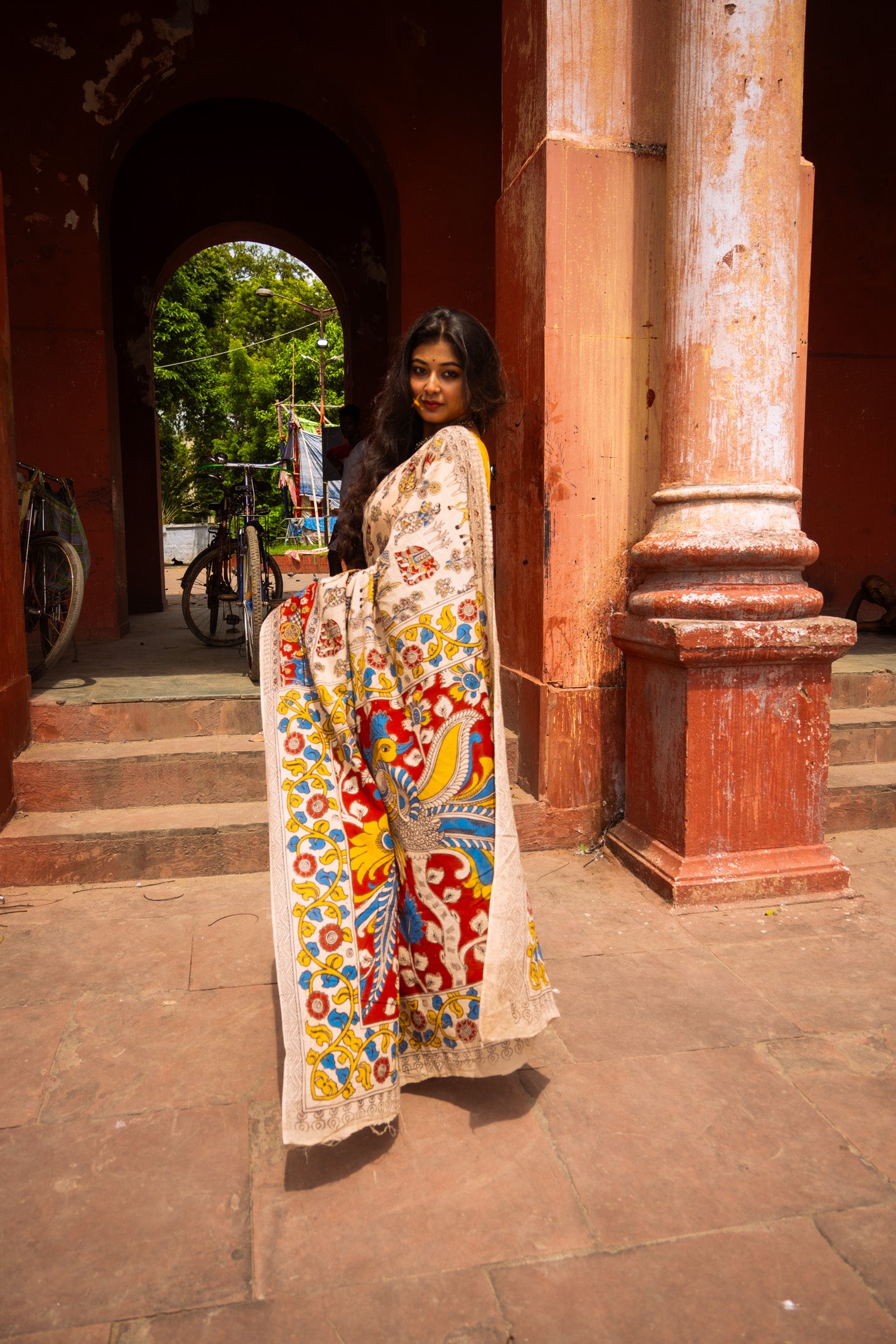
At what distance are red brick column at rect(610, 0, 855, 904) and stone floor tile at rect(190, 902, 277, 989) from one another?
1.39 m

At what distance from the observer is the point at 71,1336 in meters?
1.44

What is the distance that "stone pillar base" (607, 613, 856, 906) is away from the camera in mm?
3145

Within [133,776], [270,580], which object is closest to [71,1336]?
[133,776]

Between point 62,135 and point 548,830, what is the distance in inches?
221

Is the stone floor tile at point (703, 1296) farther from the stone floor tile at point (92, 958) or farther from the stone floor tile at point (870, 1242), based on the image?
the stone floor tile at point (92, 958)

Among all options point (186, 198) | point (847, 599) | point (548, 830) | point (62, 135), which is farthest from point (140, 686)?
point (186, 198)

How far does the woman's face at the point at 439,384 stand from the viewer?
2.16m

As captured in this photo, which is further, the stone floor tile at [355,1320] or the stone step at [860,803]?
the stone step at [860,803]

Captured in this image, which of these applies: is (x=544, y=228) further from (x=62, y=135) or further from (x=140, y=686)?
(x=62, y=135)

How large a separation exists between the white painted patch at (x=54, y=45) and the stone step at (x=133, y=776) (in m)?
4.82

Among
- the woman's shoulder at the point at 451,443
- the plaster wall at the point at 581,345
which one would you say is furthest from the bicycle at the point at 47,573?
the woman's shoulder at the point at 451,443

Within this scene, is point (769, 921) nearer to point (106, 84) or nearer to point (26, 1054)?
point (26, 1054)

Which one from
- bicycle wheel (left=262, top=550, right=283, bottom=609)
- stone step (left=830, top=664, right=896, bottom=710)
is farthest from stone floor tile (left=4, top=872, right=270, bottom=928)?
stone step (left=830, top=664, right=896, bottom=710)

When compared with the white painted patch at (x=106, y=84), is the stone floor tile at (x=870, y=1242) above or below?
below
